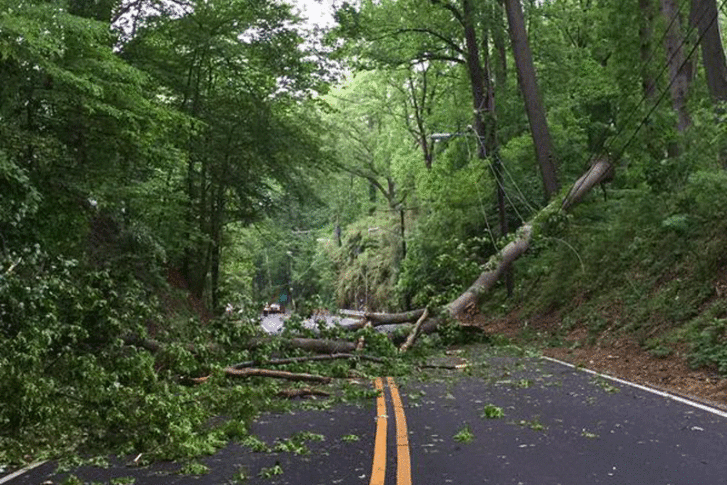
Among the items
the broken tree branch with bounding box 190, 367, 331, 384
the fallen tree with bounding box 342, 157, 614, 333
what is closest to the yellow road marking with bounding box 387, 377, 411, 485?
the broken tree branch with bounding box 190, 367, 331, 384

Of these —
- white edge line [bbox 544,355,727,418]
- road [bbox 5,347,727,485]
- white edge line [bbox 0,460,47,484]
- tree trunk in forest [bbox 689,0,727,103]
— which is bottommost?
white edge line [bbox 544,355,727,418]

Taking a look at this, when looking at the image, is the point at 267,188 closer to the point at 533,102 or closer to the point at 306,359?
the point at 533,102

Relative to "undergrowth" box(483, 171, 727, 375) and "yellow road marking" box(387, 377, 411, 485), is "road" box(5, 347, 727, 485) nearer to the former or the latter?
"yellow road marking" box(387, 377, 411, 485)

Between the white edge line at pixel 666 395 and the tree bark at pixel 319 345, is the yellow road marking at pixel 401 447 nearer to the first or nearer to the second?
the white edge line at pixel 666 395

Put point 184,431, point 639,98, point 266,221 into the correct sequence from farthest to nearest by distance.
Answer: point 266,221
point 639,98
point 184,431

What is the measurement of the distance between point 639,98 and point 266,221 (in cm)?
1414

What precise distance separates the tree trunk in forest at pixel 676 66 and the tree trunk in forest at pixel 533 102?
4735 millimetres

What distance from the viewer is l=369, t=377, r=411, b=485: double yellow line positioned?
576cm

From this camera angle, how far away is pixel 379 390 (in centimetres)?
1075

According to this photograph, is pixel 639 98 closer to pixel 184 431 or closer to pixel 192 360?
pixel 192 360

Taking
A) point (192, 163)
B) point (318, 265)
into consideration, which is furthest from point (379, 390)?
point (318, 265)

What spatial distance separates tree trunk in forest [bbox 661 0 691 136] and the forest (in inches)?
2.2

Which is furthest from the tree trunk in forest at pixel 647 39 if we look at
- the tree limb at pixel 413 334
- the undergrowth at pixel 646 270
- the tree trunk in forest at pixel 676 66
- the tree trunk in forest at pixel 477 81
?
the tree limb at pixel 413 334

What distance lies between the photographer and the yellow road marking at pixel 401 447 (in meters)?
5.76
